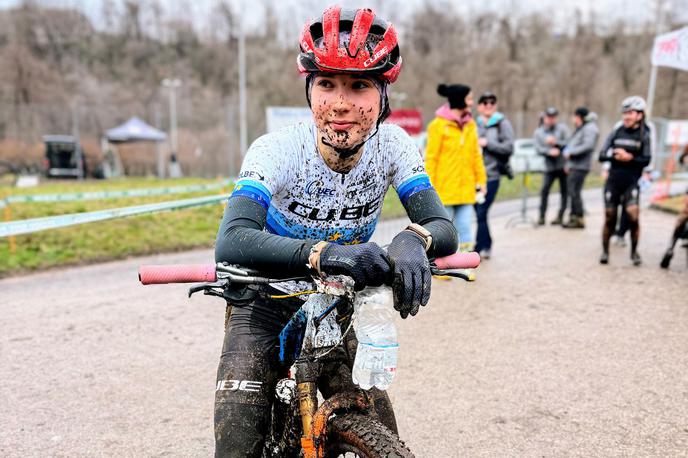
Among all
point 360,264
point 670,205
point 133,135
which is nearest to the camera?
point 360,264

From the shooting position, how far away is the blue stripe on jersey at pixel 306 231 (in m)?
2.24

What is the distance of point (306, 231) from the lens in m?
2.24

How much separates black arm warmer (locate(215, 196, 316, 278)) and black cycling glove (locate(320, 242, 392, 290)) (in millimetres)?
100

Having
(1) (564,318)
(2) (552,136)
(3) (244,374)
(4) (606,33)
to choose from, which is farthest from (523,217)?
(4) (606,33)

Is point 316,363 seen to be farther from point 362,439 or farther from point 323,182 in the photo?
point 323,182

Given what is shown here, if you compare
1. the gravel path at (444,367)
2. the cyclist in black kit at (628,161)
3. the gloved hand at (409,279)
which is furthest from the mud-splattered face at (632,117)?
the gloved hand at (409,279)

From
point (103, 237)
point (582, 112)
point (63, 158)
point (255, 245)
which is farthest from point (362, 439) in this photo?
point (63, 158)

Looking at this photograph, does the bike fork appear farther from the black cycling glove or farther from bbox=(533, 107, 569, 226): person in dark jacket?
bbox=(533, 107, 569, 226): person in dark jacket

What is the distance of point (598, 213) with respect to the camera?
46.2ft

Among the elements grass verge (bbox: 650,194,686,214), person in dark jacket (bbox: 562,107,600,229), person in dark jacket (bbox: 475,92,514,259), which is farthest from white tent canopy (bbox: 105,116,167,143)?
person in dark jacket (bbox: 475,92,514,259)

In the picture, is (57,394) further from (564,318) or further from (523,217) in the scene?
(523,217)

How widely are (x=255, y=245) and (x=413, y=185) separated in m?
0.76

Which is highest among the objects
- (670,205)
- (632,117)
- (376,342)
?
(632,117)

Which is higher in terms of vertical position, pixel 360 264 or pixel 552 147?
pixel 360 264
